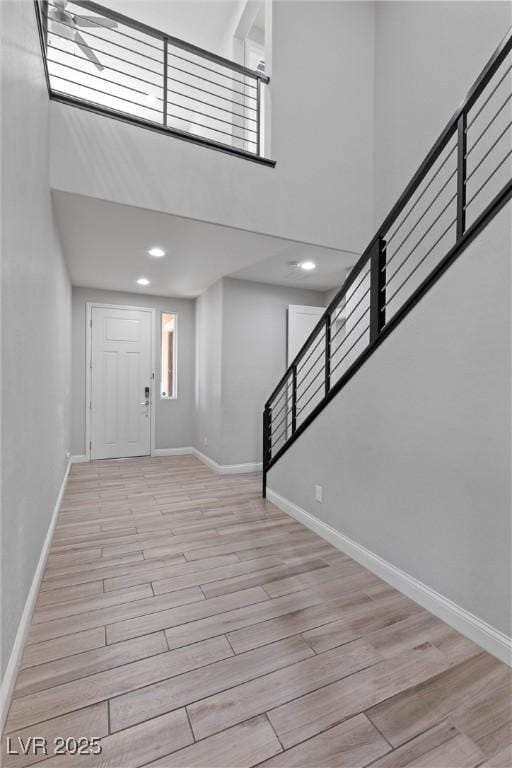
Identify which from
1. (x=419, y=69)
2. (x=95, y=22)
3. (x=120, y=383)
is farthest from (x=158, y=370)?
(x=419, y=69)

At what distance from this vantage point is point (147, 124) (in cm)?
281

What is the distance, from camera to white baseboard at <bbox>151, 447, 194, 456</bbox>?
→ 5898 mm

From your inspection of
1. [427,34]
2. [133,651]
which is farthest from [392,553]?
[427,34]

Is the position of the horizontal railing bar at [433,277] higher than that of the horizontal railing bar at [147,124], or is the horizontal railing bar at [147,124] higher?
the horizontal railing bar at [147,124]

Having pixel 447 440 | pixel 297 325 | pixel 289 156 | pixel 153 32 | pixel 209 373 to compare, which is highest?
pixel 153 32

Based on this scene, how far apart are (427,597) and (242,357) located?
352 cm

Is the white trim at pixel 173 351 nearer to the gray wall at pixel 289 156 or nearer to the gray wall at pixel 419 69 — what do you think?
the gray wall at pixel 289 156

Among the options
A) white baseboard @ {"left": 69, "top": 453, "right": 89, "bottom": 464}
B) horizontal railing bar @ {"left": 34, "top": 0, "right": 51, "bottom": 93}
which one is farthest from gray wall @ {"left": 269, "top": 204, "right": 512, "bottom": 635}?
white baseboard @ {"left": 69, "top": 453, "right": 89, "bottom": 464}

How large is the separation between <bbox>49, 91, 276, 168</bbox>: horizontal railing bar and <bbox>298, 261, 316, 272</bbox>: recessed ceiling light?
1.08 metres

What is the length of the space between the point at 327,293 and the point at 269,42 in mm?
2859

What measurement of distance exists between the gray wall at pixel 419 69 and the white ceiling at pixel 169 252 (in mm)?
1031

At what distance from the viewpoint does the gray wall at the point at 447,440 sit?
168cm

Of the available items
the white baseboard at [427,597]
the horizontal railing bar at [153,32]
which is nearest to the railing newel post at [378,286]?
the white baseboard at [427,597]

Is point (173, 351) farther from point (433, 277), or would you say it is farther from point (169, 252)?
point (433, 277)
